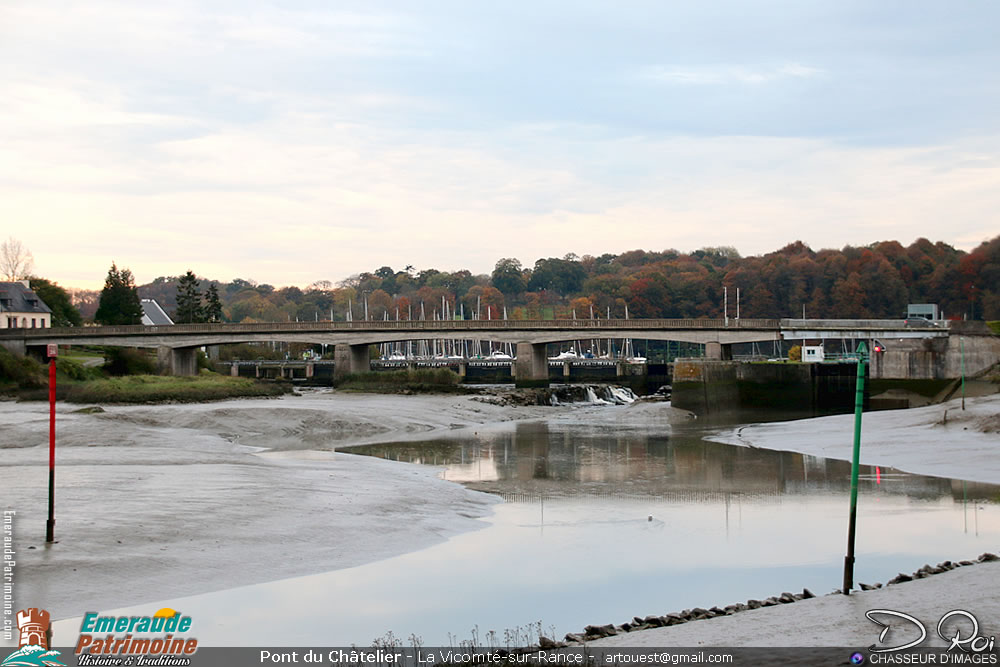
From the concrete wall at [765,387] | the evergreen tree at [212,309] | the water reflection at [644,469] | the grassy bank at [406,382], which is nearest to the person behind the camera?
the water reflection at [644,469]

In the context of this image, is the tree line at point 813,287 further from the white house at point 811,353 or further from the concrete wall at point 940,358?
the concrete wall at point 940,358

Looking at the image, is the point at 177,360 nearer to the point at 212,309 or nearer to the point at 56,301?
the point at 56,301

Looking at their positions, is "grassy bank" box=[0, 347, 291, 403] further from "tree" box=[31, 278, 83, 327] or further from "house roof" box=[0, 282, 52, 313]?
"tree" box=[31, 278, 83, 327]

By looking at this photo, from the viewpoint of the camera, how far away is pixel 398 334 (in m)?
93.6

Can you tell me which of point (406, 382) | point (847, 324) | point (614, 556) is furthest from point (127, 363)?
point (614, 556)

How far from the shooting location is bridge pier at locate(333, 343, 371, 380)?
93.9m

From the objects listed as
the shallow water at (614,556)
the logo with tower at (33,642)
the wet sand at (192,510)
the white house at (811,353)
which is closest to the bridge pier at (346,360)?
the white house at (811,353)

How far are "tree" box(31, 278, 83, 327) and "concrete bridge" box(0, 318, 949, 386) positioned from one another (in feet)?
87.1

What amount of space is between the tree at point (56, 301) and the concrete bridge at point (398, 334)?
1045 inches

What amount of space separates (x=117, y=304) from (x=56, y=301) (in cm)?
863

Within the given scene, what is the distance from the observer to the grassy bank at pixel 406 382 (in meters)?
77.6

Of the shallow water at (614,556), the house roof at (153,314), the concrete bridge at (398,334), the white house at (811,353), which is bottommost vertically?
the shallow water at (614,556)
